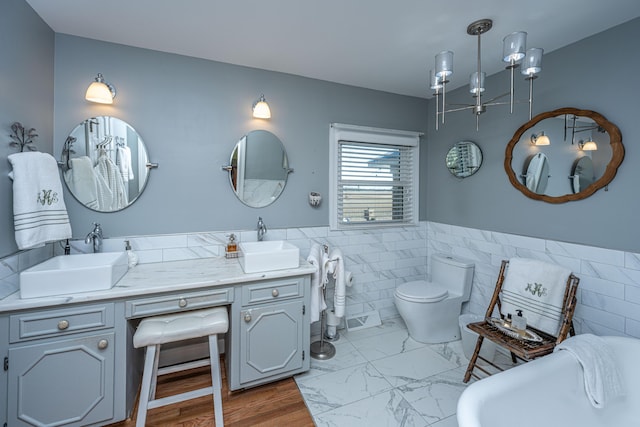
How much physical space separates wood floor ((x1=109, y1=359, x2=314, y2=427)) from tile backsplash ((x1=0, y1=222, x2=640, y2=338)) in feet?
3.07

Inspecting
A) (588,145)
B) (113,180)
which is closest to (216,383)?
(113,180)

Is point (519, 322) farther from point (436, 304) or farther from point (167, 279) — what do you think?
point (167, 279)

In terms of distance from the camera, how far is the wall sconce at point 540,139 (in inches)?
85.0

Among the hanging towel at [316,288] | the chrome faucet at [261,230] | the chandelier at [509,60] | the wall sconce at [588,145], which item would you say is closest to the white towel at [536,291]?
the wall sconce at [588,145]

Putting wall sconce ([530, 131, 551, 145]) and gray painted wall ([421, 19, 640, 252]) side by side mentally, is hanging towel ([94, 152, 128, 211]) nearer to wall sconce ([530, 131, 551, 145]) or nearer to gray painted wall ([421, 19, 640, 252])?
gray painted wall ([421, 19, 640, 252])

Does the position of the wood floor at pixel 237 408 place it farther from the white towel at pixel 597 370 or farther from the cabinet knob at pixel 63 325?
the white towel at pixel 597 370

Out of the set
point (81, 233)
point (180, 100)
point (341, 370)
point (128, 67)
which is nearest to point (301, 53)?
point (180, 100)

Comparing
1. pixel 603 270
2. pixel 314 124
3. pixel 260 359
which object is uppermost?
pixel 314 124

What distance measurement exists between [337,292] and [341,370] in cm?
60

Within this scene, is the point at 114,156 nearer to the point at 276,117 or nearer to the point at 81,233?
the point at 81,233

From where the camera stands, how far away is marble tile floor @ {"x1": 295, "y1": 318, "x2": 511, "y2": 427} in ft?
5.79

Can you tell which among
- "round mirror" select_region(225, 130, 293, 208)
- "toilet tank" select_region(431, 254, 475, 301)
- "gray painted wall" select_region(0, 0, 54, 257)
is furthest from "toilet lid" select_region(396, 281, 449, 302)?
"gray painted wall" select_region(0, 0, 54, 257)

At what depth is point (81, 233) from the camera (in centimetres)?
200

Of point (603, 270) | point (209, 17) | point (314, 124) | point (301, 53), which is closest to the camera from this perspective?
point (209, 17)
